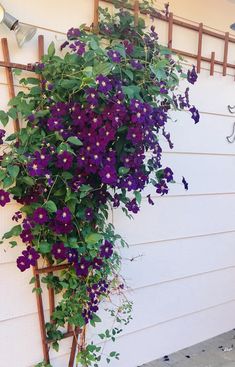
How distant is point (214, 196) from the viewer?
2.42m

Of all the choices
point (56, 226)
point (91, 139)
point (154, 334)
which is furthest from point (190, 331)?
point (91, 139)

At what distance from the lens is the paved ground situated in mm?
2234

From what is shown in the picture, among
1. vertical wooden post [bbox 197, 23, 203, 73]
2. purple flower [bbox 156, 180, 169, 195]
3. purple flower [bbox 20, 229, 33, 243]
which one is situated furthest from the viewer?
vertical wooden post [bbox 197, 23, 203, 73]

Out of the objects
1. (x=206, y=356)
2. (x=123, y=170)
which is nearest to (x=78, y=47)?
(x=123, y=170)

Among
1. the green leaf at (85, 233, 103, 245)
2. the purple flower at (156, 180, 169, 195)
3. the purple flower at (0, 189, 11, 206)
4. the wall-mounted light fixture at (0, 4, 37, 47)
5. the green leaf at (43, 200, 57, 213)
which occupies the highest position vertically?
A: the wall-mounted light fixture at (0, 4, 37, 47)

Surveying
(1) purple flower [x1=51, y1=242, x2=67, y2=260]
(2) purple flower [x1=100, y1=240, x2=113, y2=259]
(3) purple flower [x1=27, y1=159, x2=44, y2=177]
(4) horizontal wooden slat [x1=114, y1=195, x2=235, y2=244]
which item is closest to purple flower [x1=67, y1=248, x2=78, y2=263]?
(1) purple flower [x1=51, y1=242, x2=67, y2=260]

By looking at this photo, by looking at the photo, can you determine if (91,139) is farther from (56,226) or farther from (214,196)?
(214,196)

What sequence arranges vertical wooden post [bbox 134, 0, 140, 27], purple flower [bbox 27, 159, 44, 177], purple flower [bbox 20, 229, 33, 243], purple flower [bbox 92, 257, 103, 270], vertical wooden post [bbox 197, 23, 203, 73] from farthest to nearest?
1. vertical wooden post [bbox 197, 23, 203, 73]
2. vertical wooden post [bbox 134, 0, 140, 27]
3. purple flower [bbox 92, 257, 103, 270]
4. purple flower [bbox 20, 229, 33, 243]
5. purple flower [bbox 27, 159, 44, 177]

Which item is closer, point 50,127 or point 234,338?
point 50,127

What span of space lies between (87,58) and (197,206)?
4.06 feet

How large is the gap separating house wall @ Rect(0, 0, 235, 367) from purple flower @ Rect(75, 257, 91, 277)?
0.30 meters

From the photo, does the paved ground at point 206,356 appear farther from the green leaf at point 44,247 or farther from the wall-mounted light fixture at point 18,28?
the wall-mounted light fixture at point 18,28

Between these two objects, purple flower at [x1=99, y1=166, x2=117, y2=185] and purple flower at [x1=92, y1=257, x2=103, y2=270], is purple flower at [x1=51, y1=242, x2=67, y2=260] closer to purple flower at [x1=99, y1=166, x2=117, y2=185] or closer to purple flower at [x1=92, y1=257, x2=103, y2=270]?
purple flower at [x1=92, y1=257, x2=103, y2=270]

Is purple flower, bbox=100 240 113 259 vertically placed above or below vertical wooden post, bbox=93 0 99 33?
below
